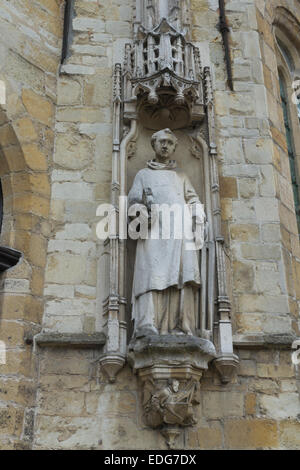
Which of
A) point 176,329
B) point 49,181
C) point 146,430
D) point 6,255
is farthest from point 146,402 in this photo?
point 49,181

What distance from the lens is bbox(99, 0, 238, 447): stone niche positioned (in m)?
5.25

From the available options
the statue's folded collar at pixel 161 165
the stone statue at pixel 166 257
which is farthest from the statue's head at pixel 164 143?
the stone statue at pixel 166 257

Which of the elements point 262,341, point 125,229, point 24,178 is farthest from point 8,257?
point 262,341

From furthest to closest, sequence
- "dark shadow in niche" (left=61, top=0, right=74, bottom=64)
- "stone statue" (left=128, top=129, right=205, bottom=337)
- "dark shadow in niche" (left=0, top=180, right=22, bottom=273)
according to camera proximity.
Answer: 1. "dark shadow in niche" (left=61, top=0, right=74, bottom=64)
2. "dark shadow in niche" (left=0, top=180, right=22, bottom=273)
3. "stone statue" (left=128, top=129, right=205, bottom=337)

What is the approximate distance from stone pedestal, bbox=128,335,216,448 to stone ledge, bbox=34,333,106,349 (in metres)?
→ 0.41

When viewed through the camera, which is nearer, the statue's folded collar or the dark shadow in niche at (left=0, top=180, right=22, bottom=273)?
the dark shadow in niche at (left=0, top=180, right=22, bottom=273)

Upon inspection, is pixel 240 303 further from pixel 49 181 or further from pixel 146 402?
pixel 49 181

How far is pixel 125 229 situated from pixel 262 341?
1499 mm

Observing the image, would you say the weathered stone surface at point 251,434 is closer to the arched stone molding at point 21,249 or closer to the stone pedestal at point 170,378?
the stone pedestal at point 170,378

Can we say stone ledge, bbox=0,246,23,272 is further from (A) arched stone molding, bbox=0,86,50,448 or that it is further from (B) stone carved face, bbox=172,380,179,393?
(B) stone carved face, bbox=172,380,179,393

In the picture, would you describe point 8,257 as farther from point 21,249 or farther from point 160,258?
point 160,258

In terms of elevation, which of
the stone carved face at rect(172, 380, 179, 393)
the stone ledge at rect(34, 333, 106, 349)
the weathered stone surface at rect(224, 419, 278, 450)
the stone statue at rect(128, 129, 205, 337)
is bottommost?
the weathered stone surface at rect(224, 419, 278, 450)

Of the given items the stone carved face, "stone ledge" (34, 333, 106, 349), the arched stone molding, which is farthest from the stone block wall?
the stone carved face

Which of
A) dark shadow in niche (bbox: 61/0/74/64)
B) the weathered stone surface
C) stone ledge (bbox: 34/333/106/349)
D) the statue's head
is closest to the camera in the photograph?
the weathered stone surface
